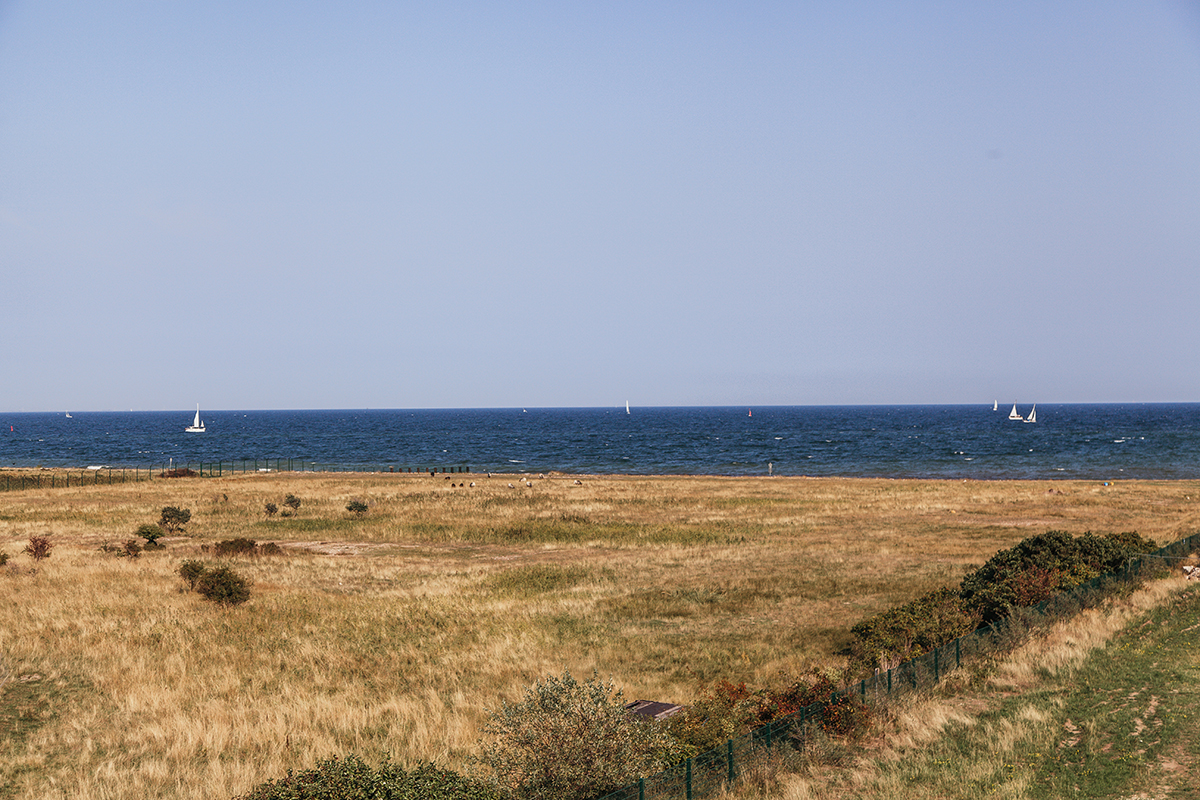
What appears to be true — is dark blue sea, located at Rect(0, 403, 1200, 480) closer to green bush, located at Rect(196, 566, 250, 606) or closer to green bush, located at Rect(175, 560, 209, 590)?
green bush, located at Rect(175, 560, 209, 590)

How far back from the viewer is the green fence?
558 inches

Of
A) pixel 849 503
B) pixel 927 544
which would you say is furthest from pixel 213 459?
pixel 927 544

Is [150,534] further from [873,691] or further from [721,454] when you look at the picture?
[721,454]

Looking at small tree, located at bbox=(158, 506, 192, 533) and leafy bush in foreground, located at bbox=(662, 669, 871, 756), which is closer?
leafy bush in foreground, located at bbox=(662, 669, 871, 756)

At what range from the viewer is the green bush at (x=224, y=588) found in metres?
31.9

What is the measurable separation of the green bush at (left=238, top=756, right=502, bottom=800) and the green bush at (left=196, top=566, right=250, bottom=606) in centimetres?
2019

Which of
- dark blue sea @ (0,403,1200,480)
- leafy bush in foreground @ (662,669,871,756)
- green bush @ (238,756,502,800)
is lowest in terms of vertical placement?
dark blue sea @ (0,403,1200,480)

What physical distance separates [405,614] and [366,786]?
18.3m

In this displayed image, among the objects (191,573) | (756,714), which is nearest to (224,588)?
(191,573)

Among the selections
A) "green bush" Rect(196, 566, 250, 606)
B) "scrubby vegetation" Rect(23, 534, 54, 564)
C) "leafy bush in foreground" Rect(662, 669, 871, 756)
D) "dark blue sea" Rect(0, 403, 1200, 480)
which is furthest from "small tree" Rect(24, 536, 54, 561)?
"dark blue sea" Rect(0, 403, 1200, 480)

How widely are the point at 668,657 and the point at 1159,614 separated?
14.9 meters

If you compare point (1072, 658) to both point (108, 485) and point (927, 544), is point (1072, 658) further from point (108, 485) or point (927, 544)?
point (108, 485)

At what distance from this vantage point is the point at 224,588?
3222 cm

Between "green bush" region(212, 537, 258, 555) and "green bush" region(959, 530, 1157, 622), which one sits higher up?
"green bush" region(959, 530, 1157, 622)
